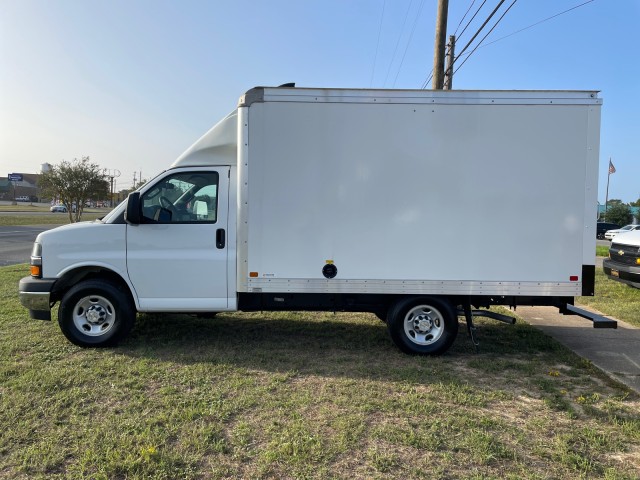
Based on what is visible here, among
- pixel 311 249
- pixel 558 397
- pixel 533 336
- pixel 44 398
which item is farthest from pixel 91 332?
pixel 533 336

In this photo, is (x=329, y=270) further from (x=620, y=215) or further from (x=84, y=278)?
(x=620, y=215)

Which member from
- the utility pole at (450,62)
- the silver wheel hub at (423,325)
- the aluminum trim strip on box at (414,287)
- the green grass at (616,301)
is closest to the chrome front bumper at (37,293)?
the aluminum trim strip on box at (414,287)

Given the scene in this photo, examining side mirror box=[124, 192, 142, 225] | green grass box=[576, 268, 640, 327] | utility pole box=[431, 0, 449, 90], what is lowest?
green grass box=[576, 268, 640, 327]

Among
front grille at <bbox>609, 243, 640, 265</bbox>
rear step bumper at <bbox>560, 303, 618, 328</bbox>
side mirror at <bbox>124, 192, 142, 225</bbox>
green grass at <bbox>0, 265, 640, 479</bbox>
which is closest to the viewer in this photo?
green grass at <bbox>0, 265, 640, 479</bbox>

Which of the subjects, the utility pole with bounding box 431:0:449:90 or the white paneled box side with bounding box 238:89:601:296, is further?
the utility pole with bounding box 431:0:449:90

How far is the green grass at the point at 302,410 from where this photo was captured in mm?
3039

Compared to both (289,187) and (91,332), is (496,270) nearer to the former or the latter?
(289,187)

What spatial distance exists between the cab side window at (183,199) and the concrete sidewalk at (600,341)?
15.2 ft

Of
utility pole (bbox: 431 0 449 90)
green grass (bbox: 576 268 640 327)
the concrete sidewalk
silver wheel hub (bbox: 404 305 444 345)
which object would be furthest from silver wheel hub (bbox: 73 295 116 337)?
utility pole (bbox: 431 0 449 90)

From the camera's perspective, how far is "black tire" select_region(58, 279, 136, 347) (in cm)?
522

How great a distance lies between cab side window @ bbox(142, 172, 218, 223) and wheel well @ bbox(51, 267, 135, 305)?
80 centimetres

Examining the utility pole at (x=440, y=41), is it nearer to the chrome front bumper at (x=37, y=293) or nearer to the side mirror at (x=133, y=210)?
the side mirror at (x=133, y=210)

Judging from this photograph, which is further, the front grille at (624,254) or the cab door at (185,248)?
the front grille at (624,254)

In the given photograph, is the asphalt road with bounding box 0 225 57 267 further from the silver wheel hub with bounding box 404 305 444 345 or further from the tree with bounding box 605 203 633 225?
the tree with bounding box 605 203 633 225
